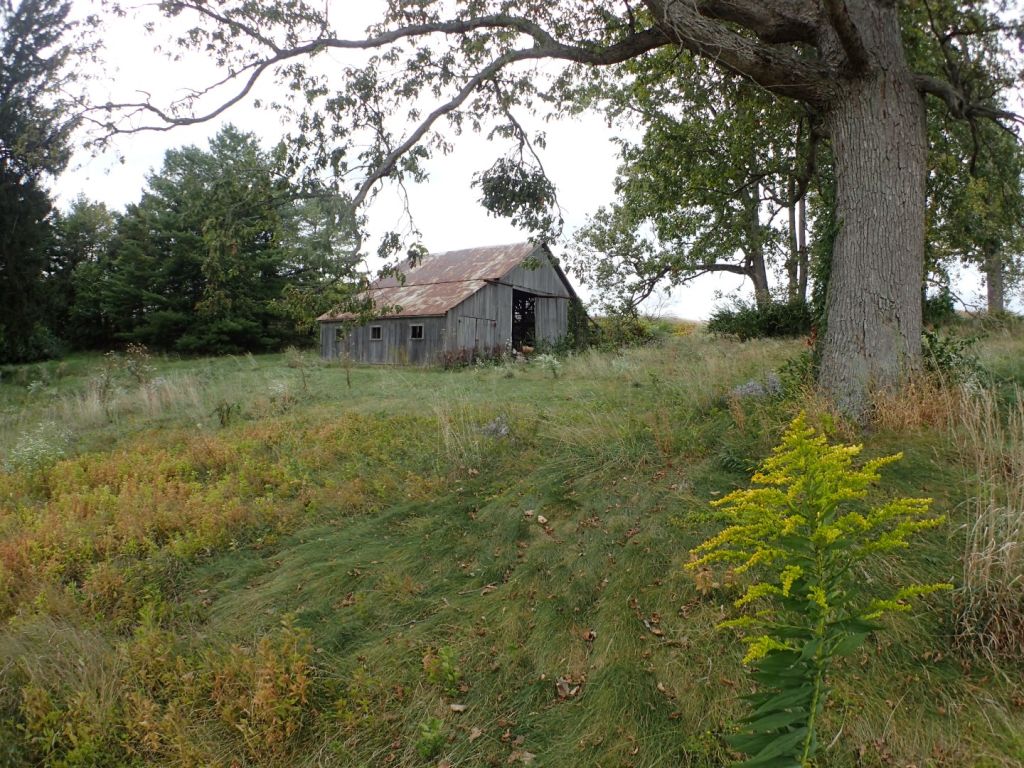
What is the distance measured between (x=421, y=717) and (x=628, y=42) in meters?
7.06

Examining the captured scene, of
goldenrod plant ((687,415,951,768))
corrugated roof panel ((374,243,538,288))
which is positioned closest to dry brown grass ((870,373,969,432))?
goldenrod plant ((687,415,951,768))

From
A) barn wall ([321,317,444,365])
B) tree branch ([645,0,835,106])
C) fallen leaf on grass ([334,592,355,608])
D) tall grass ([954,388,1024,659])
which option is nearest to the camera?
tall grass ([954,388,1024,659])

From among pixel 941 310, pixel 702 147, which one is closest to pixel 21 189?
pixel 702 147

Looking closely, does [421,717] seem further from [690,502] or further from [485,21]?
[485,21]

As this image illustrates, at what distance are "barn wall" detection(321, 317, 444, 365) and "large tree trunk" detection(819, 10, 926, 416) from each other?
18.1 metres

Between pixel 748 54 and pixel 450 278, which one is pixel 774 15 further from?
pixel 450 278

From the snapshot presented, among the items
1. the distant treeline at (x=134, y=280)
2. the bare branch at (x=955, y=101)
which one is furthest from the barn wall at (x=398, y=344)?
the bare branch at (x=955, y=101)

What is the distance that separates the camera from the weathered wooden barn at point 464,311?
76.0 feet

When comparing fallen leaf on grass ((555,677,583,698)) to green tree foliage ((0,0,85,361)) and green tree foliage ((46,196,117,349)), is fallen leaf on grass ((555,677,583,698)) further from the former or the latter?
green tree foliage ((46,196,117,349))

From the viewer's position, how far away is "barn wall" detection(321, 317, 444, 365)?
23125mm

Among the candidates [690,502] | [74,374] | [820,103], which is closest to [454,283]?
[74,374]

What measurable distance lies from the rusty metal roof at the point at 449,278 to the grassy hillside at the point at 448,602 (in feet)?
52.8

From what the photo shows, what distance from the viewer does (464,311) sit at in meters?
23.3

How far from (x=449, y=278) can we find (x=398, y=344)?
3.93 meters
